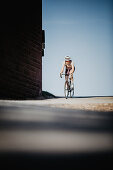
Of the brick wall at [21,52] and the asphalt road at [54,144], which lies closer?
the asphalt road at [54,144]

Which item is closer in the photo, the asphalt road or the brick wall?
the asphalt road

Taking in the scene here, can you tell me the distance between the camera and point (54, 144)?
1.50 m

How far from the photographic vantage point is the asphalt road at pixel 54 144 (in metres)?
1.21

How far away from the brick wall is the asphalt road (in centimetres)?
444

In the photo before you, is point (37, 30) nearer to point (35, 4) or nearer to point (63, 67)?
point (35, 4)

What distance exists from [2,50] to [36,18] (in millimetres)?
3161

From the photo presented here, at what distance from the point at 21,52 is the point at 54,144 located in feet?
20.7

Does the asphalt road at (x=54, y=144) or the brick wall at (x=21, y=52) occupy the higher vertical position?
the brick wall at (x=21, y=52)

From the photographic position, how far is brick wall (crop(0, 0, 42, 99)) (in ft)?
21.2

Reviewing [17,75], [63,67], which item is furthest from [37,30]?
[17,75]

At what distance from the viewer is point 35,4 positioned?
8.70m

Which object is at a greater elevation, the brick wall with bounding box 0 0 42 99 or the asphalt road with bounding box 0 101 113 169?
the brick wall with bounding box 0 0 42 99

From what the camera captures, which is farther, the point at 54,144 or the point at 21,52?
the point at 21,52

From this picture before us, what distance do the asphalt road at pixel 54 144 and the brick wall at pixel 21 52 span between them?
4.44 meters
